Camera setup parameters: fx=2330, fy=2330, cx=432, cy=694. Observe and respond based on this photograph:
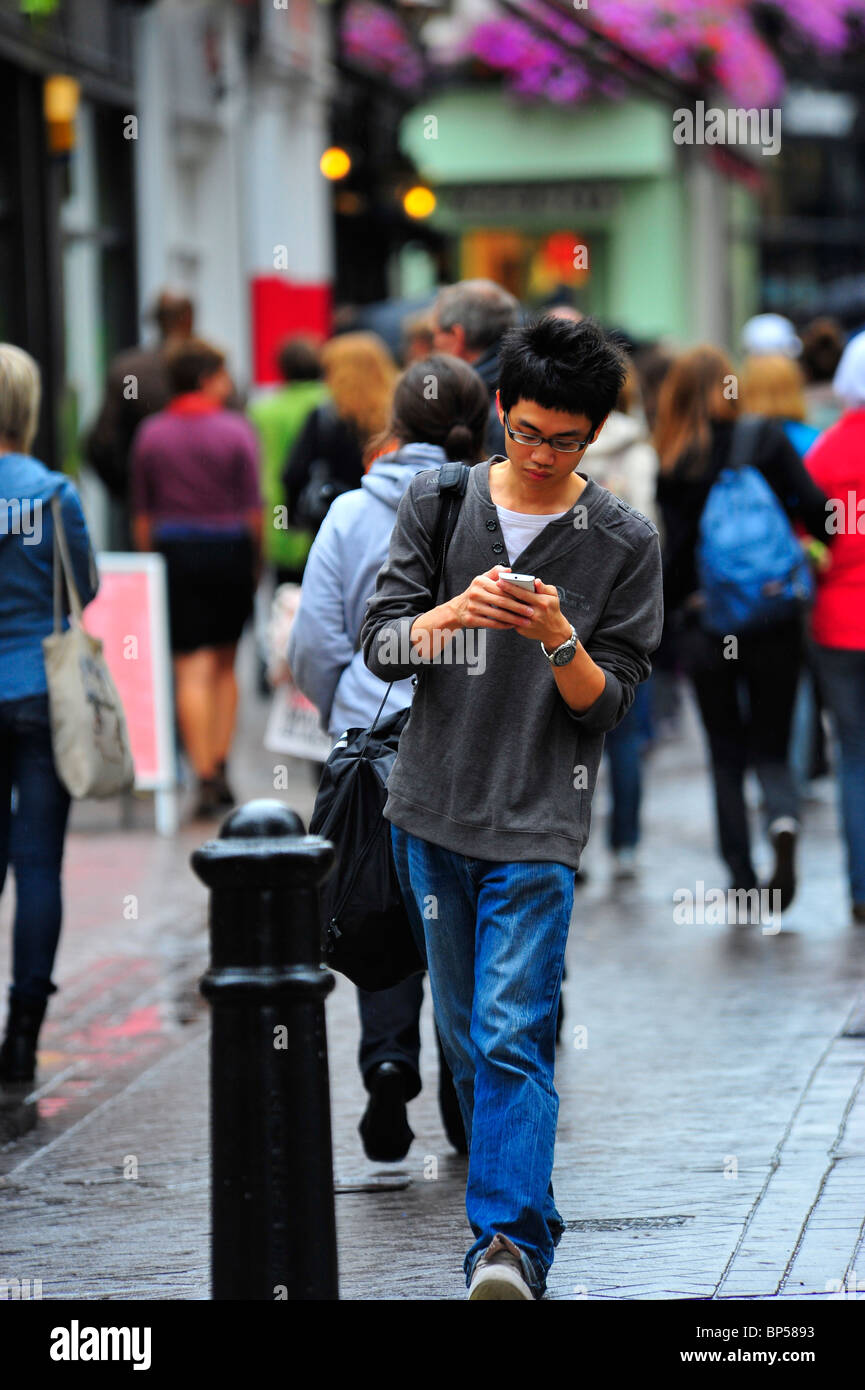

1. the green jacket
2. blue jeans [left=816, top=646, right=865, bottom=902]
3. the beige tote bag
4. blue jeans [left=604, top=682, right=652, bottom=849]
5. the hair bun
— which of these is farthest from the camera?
the green jacket

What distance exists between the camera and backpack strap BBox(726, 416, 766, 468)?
26.3 ft

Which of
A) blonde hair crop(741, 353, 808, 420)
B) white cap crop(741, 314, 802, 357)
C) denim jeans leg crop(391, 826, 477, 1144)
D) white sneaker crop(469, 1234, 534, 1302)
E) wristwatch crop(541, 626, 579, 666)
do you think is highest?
white cap crop(741, 314, 802, 357)

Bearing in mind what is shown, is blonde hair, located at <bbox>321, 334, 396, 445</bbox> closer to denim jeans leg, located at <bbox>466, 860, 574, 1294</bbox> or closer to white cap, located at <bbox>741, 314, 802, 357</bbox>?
white cap, located at <bbox>741, 314, 802, 357</bbox>

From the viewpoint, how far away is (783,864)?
8.10 m

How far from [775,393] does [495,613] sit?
16.2 ft

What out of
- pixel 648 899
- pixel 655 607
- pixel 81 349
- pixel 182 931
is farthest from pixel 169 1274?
pixel 81 349

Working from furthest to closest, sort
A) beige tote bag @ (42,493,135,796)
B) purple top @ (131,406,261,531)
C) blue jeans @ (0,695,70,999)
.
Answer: purple top @ (131,406,261,531) → blue jeans @ (0,695,70,999) → beige tote bag @ (42,493,135,796)

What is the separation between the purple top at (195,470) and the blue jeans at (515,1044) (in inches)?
251

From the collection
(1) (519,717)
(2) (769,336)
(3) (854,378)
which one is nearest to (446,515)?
(1) (519,717)

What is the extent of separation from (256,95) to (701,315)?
15.0 metres

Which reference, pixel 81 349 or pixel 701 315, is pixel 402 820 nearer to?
pixel 81 349

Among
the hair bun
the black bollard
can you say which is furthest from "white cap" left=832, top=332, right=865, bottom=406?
the black bollard

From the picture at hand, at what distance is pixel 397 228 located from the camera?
759 inches

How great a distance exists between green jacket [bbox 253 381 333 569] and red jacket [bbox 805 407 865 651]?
15.4 feet
